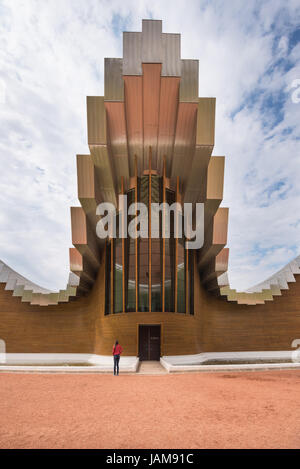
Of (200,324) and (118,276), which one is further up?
(118,276)

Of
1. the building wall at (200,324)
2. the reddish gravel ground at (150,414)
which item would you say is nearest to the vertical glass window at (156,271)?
the building wall at (200,324)

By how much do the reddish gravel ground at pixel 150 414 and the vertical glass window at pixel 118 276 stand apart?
807 cm

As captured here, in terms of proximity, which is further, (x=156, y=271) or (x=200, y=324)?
(x=200, y=324)

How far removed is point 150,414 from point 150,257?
11.9 metres

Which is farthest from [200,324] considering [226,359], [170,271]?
[170,271]

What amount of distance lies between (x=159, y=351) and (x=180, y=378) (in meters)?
6.48

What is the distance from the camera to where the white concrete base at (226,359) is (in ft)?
41.8

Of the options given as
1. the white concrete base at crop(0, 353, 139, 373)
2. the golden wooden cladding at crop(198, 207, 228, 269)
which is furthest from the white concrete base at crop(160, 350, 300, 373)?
the golden wooden cladding at crop(198, 207, 228, 269)

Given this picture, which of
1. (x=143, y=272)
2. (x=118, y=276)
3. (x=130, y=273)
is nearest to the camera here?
(x=143, y=272)

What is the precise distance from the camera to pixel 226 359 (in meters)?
20.5

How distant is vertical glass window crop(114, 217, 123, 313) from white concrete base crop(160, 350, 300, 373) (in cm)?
394

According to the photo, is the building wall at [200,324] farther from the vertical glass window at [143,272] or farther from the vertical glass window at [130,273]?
the vertical glass window at [143,272]

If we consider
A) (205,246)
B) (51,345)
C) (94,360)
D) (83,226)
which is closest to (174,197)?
(205,246)

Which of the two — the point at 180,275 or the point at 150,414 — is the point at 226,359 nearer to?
the point at 180,275
